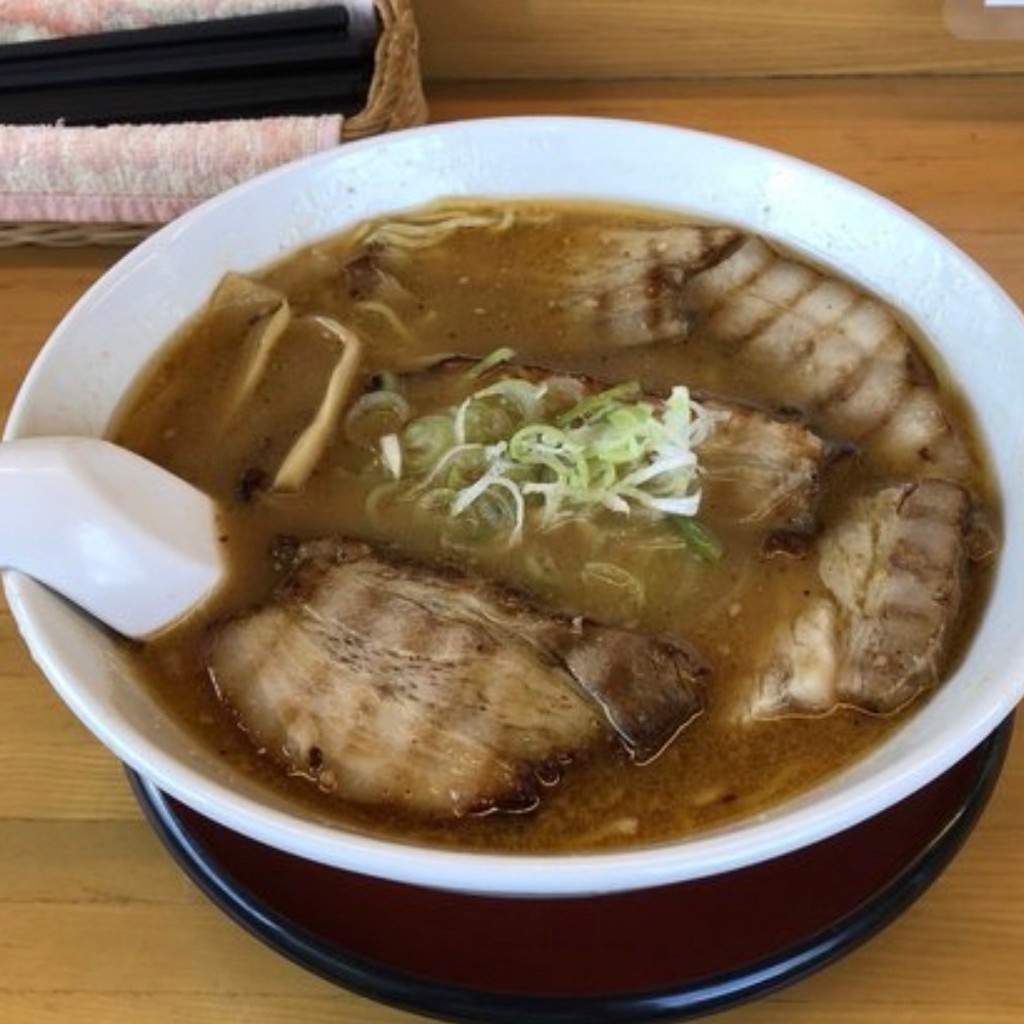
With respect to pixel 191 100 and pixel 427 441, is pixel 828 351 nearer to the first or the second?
pixel 427 441

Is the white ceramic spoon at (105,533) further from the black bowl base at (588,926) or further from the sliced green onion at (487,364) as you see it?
the sliced green onion at (487,364)

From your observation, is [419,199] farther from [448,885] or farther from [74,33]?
[448,885]

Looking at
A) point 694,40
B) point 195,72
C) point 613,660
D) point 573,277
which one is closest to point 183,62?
point 195,72

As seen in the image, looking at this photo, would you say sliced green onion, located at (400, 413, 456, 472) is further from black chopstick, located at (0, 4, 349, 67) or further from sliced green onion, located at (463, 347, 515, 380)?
black chopstick, located at (0, 4, 349, 67)

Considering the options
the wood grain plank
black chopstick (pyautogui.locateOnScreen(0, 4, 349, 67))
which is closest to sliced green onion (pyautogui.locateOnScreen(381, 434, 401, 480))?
black chopstick (pyautogui.locateOnScreen(0, 4, 349, 67))

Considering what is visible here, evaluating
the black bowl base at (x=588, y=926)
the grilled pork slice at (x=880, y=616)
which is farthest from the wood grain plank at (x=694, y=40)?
→ the black bowl base at (x=588, y=926)

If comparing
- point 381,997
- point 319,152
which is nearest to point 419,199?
point 319,152

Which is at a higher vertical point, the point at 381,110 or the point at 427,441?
the point at 381,110
